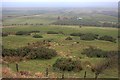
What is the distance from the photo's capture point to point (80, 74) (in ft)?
68.1

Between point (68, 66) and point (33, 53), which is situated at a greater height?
point (33, 53)

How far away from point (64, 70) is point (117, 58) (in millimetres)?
5088

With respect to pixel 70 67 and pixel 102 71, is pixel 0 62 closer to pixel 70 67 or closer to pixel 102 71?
pixel 70 67

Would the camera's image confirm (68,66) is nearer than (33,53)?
Yes

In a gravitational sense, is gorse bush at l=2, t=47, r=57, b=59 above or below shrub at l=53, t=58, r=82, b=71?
above

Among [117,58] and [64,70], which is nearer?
[64,70]

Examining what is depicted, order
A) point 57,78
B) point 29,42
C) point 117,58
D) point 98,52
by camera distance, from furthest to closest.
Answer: point 29,42 → point 98,52 → point 117,58 → point 57,78

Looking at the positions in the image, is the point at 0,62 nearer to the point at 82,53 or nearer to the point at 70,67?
the point at 70,67

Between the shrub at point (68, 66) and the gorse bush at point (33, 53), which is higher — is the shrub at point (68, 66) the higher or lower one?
the lower one

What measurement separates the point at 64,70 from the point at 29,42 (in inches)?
539

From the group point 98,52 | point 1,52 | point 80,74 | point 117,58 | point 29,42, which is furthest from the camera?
point 29,42

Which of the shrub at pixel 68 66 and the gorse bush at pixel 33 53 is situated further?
the gorse bush at pixel 33 53

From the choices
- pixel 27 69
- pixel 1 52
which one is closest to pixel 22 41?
pixel 1 52

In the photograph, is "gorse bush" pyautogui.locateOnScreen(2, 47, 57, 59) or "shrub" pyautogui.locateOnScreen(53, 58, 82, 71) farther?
"gorse bush" pyautogui.locateOnScreen(2, 47, 57, 59)
